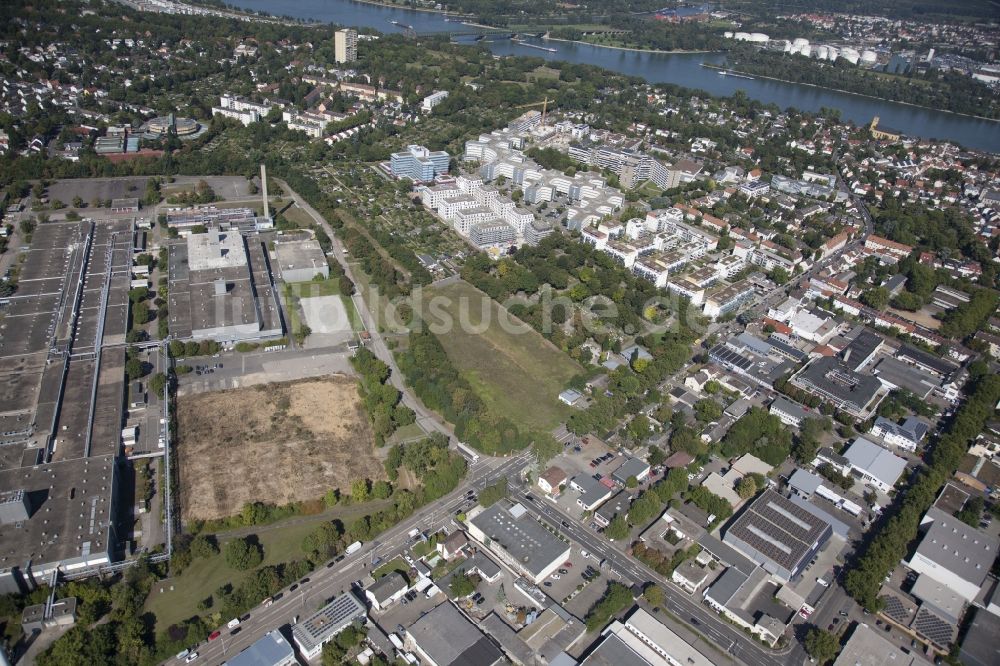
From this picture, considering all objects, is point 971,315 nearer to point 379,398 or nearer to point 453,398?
point 453,398

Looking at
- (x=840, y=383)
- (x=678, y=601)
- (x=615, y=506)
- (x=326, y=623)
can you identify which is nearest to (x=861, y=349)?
(x=840, y=383)

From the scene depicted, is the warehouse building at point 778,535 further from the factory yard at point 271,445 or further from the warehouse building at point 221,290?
the warehouse building at point 221,290

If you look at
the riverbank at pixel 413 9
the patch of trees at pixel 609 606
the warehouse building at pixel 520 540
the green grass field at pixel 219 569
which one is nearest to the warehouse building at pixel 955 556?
the patch of trees at pixel 609 606

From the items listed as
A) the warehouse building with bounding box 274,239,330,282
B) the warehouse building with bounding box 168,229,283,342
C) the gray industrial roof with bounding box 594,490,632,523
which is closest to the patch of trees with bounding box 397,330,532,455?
the gray industrial roof with bounding box 594,490,632,523

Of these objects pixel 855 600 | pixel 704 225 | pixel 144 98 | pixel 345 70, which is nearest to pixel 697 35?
pixel 345 70

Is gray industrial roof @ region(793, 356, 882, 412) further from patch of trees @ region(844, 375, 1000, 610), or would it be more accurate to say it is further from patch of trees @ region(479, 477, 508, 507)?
patch of trees @ region(479, 477, 508, 507)

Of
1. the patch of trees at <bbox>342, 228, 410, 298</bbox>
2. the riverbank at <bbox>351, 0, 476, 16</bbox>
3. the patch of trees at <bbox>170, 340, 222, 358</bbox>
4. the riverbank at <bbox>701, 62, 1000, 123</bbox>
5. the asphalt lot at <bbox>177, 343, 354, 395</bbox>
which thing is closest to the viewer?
the asphalt lot at <bbox>177, 343, 354, 395</bbox>
